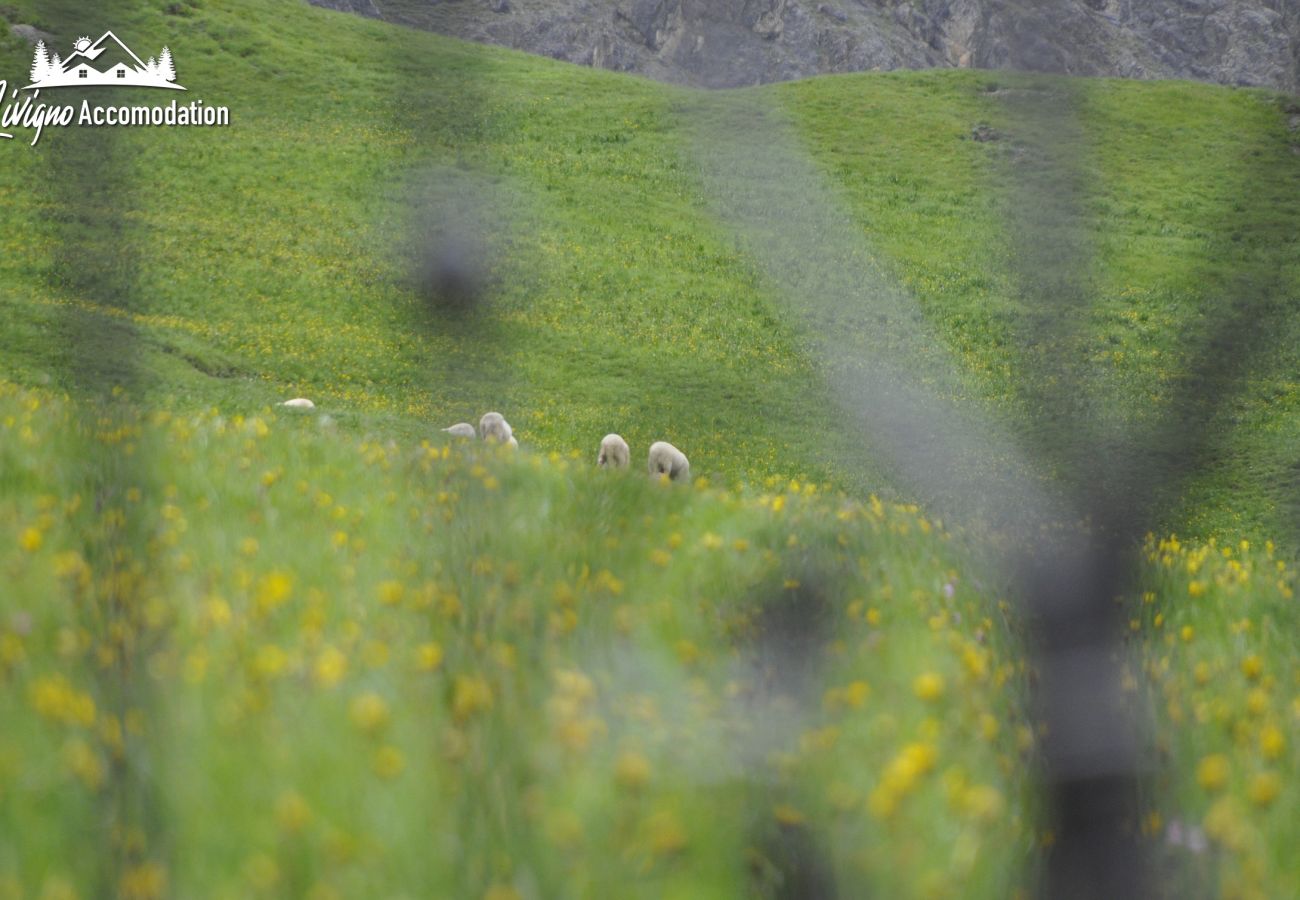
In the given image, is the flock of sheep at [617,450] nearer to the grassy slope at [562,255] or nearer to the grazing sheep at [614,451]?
the grazing sheep at [614,451]

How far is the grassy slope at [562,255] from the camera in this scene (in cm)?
2889

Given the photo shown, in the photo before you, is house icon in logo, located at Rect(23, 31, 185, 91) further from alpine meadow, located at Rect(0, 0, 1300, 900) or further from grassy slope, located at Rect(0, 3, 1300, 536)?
alpine meadow, located at Rect(0, 0, 1300, 900)

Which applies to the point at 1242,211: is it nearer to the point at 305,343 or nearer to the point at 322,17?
the point at 305,343

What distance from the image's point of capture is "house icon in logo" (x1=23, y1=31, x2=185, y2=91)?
151 feet

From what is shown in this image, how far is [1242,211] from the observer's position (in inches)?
122

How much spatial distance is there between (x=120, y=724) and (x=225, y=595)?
2.91 feet

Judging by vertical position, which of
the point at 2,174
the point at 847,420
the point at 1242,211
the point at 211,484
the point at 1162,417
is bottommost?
the point at 847,420

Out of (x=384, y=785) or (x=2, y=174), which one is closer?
(x=384, y=785)

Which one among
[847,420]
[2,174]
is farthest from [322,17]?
[847,420]

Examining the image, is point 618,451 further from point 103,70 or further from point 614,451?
point 103,70

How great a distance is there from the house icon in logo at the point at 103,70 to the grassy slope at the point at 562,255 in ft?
6.79

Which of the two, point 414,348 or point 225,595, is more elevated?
point 225,595

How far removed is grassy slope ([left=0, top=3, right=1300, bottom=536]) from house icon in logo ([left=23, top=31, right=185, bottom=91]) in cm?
207

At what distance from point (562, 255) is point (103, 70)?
27.5 meters
